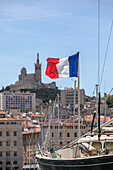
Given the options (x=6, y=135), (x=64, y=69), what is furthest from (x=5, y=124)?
(x=64, y=69)

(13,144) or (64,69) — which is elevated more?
(64,69)

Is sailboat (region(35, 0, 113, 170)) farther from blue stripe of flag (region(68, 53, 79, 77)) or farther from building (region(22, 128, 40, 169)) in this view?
building (region(22, 128, 40, 169))

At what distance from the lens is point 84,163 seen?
22188mm

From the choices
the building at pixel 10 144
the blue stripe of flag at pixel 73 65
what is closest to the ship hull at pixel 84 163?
the blue stripe of flag at pixel 73 65

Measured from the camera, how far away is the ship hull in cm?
2145

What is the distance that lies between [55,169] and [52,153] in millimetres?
1967

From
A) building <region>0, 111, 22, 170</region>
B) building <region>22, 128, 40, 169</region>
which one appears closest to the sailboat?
building <region>22, 128, 40, 169</region>

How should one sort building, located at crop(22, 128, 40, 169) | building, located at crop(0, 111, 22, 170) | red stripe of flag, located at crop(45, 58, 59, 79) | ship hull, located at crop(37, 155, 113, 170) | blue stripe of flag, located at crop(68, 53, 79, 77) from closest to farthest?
ship hull, located at crop(37, 155, 113, 170) < red stripe of flag, located at crop(45, 58, 59, 79) < blue stripe of flag, located at crop(68, 53, 79, 77) < building, located at crop(22, 128, 40, 169) < building, located at crop(0, 111, 22, 170)

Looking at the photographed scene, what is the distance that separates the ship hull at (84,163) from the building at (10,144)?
5404 centimetres

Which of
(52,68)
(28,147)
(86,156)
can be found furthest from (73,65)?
(28,147)

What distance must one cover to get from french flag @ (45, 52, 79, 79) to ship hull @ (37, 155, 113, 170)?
579 cm

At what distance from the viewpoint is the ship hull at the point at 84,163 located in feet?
70.4

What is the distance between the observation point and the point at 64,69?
96.7 feet

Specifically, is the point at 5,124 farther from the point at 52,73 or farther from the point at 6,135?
the point at 52,73
